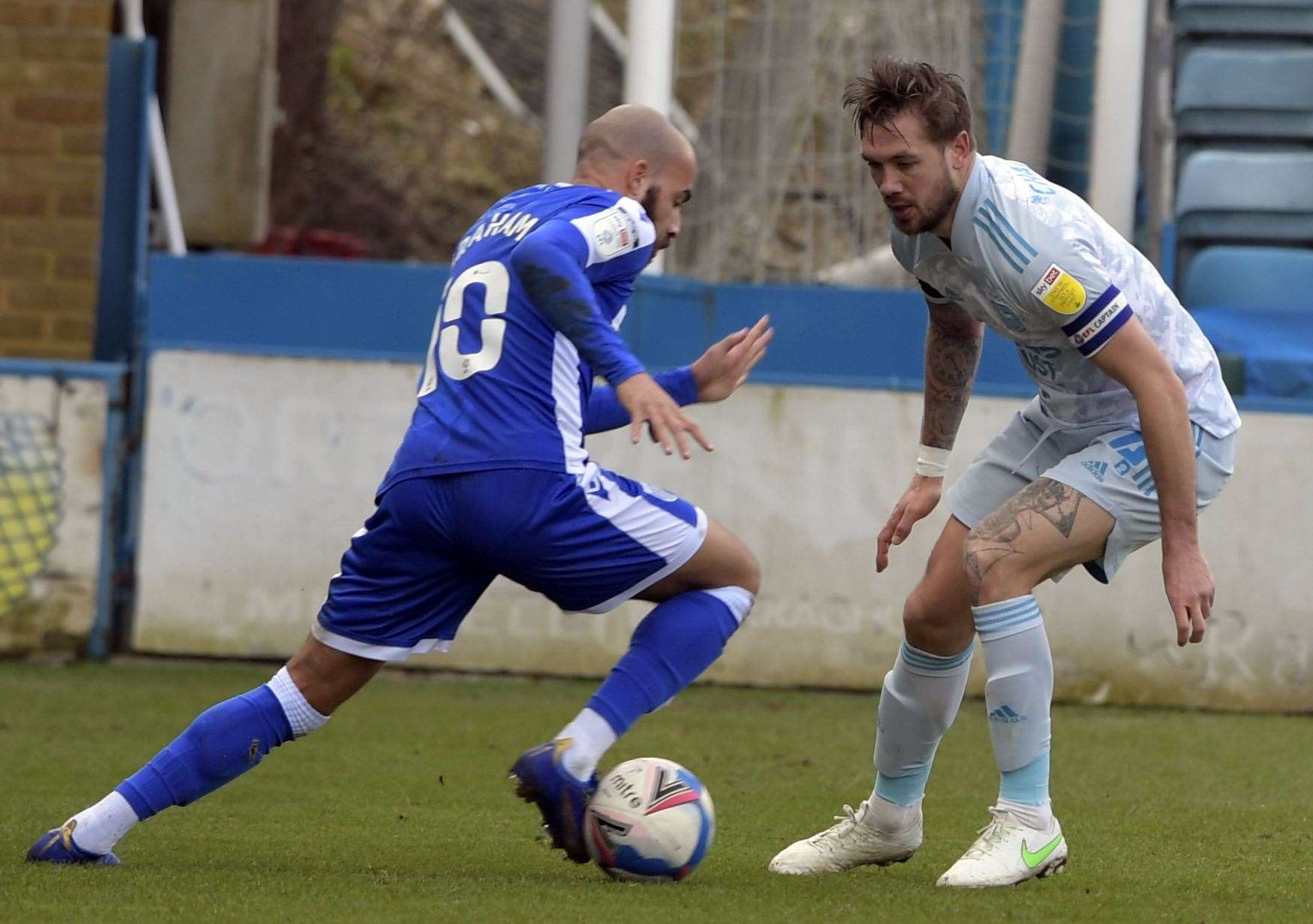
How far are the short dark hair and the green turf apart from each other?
156 centimetres

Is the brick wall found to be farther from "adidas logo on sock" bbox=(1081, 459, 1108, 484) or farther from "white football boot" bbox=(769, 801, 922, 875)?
"adidas logo on sock" bbox=(1081, 459, 1108, 484)

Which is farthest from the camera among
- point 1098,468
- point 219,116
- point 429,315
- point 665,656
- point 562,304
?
point 219,116

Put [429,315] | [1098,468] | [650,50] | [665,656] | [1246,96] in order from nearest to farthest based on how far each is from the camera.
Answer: [665,656]
[1098,468]
[429,315]
[650,50]
[1246,96]

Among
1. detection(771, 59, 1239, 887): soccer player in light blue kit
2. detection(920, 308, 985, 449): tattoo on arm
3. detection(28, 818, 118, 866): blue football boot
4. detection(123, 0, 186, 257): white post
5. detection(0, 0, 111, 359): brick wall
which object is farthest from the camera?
detection(123, 0, 186, 257): white post

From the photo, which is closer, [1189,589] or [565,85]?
[1189,589]

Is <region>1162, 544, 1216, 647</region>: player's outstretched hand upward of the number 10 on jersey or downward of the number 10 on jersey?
downward

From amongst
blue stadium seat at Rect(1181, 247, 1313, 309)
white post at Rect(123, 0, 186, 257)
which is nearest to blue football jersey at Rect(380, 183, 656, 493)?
white post at Rect(123, 0, 186, 257)

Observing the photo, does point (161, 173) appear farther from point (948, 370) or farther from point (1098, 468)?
point (1098, 468)

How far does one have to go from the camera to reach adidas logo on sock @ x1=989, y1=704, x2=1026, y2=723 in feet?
13.6

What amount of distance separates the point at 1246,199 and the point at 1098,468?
6788mm

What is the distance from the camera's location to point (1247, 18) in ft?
37.1

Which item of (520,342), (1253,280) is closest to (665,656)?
(520,342)

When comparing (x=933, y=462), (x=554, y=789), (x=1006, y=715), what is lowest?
(x=554, y=789)

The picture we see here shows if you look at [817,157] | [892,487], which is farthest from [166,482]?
[817,157]
